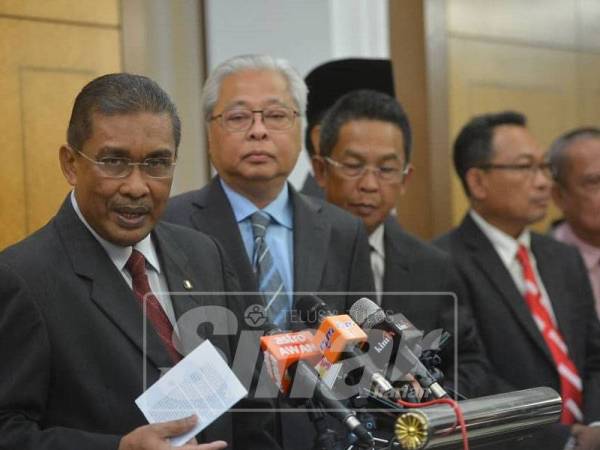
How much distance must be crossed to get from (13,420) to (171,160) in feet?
2.44

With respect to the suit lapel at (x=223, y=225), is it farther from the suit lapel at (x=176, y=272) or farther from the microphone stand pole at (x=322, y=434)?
the microphone stand pole at (x=322, y=434)

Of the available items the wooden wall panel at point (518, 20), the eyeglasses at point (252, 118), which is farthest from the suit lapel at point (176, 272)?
the wooden wall panel at point (518, 20)

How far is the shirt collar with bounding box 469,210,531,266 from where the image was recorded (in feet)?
14.7

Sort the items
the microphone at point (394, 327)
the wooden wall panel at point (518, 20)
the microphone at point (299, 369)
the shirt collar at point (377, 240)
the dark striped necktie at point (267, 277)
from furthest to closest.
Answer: the wooden wall panel at point (518, 20) < the shirt collar at point (377, 240) < the dark striped necktie at point (267, 277) < the microphone at point (394, 327) < the microphone at point (299, 369)

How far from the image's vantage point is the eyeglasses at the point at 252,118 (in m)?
3.49

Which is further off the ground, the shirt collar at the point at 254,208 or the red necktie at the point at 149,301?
the shirt collar at the point at 254,208

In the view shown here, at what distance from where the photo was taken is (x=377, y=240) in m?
3.96

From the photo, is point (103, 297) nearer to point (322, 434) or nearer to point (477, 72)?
point (322, 434)

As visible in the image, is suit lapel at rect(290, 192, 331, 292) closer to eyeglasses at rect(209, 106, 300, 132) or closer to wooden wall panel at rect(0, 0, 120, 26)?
eyeglasses at rect(209, 106, 300, 132)

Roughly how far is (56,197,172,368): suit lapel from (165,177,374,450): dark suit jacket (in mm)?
715

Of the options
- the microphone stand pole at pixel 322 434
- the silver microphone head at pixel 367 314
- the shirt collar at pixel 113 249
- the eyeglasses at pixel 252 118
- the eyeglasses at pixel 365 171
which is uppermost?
the eyeglasses at pixel 252 118

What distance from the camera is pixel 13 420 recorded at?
91.4 inches

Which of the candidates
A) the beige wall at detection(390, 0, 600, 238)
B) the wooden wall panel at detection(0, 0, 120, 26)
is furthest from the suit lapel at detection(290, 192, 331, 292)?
the beige wall at detection(390, 0, 600, 238)

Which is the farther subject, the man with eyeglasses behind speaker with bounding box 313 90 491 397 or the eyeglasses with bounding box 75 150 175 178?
the man with eyeglasses behind speaker with bounding box 313 90 491 397
